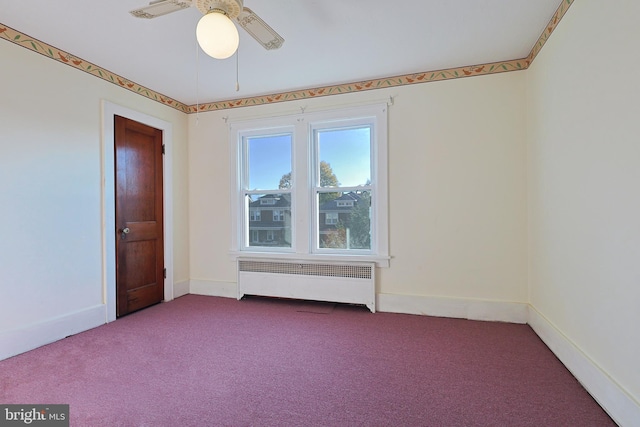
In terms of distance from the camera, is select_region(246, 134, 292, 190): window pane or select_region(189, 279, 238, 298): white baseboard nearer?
select_region(246, 134, 292, 190): window pane

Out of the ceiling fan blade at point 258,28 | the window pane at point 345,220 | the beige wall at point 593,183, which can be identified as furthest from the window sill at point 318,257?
the ceiling fan blade at point 258,28

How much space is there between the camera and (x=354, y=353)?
2.43 metres

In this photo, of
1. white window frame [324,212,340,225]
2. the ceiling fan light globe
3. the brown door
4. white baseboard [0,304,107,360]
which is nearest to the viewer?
the ceiling fan light globe

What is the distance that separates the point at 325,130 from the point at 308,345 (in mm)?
2442

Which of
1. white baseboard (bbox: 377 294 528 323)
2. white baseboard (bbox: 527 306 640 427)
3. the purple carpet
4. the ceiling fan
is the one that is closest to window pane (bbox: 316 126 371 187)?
white baseboard (bbox: 377 294 528 323)

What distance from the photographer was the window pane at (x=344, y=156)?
3600 mm

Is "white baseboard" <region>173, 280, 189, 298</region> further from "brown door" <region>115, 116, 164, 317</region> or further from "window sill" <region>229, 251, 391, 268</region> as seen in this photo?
"window sill" <region>229, 251, 391, 268</region>

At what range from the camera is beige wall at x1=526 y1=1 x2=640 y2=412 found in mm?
1531

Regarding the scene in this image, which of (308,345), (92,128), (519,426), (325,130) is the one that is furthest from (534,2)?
(92,128)

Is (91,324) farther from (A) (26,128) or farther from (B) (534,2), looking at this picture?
(B) (534,2)

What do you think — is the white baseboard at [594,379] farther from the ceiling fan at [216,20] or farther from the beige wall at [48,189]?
the beige wall at [48,189]

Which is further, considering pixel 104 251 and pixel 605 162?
pixel 104 251

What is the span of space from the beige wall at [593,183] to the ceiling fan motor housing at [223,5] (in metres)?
1.99

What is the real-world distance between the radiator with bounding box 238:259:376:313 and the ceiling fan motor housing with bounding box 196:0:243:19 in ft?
8.66
